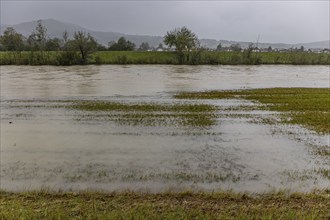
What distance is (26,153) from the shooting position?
10.1 metres

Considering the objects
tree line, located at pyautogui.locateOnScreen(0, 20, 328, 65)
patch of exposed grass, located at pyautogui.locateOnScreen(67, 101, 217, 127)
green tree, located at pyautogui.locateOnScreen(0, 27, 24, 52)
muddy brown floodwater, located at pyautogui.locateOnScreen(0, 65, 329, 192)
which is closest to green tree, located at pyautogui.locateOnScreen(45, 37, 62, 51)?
tree line, located at pyautogui.locateOnScreen(0, 20, 328, 65)

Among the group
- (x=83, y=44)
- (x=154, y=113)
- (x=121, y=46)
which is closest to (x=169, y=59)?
(x=83, y=44)

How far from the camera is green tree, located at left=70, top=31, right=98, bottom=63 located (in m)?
60.2

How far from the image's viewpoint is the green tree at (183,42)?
6525cm

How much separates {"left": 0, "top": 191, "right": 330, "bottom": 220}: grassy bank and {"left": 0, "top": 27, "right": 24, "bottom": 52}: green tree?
70551 mm

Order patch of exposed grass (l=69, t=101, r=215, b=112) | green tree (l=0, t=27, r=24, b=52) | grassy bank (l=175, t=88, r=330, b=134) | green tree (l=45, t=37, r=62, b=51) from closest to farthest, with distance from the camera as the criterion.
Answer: grassy bank (l=175, t=88, r=330, b=134) < patch of exposed grass (l=69, t=101, r=215, b=112) < green tree (l=0, t=27, r=24, b=52) < green tree (l=45, t=37, r=62, b=51)

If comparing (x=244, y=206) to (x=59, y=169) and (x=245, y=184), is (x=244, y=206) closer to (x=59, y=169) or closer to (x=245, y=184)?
(x=245, y=184)

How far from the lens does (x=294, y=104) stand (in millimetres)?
18125

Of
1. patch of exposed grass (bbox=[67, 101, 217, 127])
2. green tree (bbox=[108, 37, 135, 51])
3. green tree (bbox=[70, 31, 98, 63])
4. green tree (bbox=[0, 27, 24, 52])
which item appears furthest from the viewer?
green tree (bbox=[108, 37, 135, 51])

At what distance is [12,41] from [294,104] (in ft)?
222

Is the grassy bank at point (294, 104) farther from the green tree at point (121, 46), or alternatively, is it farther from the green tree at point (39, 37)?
the green tree at point (121, 46)

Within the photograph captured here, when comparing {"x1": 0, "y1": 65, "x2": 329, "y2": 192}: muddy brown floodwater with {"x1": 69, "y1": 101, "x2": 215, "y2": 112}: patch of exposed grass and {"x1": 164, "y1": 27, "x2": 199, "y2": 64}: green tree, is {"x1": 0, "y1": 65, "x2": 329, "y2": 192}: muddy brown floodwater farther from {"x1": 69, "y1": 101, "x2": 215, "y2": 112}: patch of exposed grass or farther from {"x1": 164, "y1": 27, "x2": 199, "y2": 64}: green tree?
{"x1": 164, "y1": 27, "x2": 199, "y2": 64}: green tree

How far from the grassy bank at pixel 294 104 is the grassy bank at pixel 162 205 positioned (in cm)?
773

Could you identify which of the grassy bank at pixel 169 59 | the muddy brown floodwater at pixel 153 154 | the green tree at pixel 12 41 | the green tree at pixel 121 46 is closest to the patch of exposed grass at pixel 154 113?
the muddy brown floodwater at pixel 153 154
